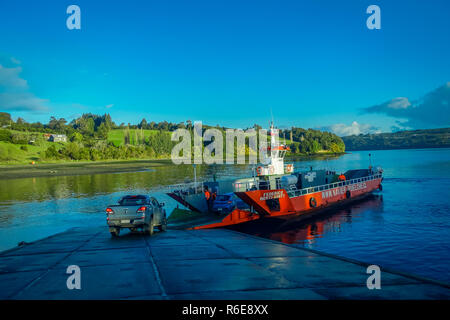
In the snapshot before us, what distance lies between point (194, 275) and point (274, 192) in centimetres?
2031

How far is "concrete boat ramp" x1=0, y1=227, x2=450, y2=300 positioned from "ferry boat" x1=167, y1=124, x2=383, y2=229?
12801 millimetres

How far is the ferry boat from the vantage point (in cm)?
2898

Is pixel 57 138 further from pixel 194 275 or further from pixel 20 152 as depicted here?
pixel 194 275

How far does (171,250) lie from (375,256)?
499 inches

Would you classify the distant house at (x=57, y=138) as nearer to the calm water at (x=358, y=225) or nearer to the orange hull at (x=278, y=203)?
the calm water at (x=358, y=225)

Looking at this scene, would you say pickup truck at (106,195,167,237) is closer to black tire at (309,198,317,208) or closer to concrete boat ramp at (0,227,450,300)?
concrete boat ramp at (0,227,450,300)

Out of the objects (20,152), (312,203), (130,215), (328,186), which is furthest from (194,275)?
(20,152)

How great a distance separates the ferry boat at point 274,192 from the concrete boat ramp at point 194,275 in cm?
1280

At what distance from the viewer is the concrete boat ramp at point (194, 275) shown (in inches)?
316

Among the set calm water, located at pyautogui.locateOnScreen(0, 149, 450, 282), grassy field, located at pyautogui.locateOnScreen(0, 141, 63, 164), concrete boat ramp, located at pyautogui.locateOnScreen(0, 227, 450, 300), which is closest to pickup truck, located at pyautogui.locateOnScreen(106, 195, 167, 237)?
concrete boat ramp, located at pyautogui.locateOnScreen(0, 227, 450, 300)

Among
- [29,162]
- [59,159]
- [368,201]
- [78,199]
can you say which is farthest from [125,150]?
[368,201]

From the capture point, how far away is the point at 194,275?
985 centimetres

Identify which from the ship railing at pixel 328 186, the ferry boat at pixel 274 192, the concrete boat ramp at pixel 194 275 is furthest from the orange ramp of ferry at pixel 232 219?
the concrete boat ramp at pixel 194 275
